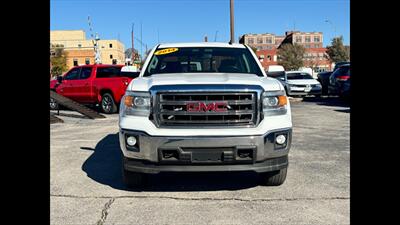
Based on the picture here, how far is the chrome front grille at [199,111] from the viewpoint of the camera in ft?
12.1

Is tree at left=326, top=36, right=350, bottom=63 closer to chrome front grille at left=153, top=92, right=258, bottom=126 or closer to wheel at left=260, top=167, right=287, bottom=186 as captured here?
wheel at left=260, top=167, right=287, bottom=186

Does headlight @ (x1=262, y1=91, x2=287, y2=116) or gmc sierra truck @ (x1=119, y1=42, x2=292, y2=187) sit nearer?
Result: gmc sierra truck @ (x1=119, y1=42, x2=292, y2=187)

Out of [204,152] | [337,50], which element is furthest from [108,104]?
[337,50]

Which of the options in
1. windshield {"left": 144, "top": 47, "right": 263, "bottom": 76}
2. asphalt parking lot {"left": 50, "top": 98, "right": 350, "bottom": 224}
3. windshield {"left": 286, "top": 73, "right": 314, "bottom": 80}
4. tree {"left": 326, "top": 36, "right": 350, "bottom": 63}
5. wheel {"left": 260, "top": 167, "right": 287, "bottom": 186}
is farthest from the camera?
tree {"left": 326, "top": 36, "right": 350, "bottom": 63}

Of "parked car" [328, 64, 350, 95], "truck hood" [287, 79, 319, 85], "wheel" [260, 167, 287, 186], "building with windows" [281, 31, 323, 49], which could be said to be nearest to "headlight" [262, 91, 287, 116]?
"wheel" [260, 167, 287, 186]

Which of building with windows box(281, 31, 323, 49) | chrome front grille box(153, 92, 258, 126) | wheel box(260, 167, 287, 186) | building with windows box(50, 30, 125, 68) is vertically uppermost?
building with windows box(281, 31, 323, 49)

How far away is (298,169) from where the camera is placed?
519cm

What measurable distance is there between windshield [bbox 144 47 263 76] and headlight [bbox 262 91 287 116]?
1.11 m

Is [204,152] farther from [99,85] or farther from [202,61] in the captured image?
[99,85]

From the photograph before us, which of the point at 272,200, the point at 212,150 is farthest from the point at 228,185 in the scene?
the point at 212,150

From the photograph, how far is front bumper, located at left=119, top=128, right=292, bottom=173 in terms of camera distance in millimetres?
3586

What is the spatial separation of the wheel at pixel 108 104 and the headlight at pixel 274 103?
10.4 m

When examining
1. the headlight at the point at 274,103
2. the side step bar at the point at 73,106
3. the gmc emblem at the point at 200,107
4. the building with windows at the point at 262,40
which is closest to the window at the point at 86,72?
the side step bar at the point at 73,106
